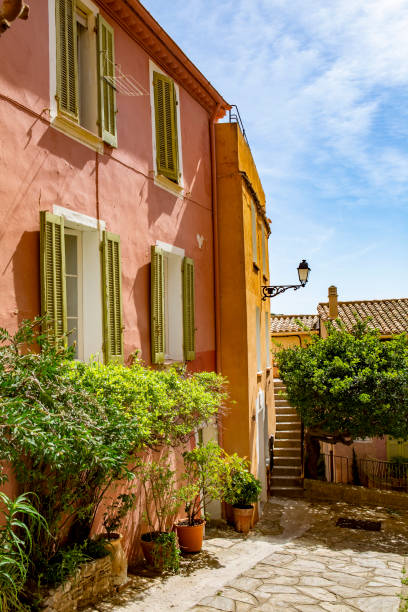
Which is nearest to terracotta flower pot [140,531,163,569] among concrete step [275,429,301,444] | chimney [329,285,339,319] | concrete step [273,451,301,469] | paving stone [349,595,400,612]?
paving stone [349,595,400,612]

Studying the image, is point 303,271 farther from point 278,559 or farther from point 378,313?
point 378,313

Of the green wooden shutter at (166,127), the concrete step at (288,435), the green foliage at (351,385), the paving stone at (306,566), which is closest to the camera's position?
the paving stone at (306,566)

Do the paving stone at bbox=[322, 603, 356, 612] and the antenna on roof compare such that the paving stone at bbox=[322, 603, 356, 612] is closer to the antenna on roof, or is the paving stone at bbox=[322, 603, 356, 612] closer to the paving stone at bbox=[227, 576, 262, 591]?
the paving stone at bbox=[227, 576, 262, 591]

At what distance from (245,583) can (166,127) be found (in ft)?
23.1

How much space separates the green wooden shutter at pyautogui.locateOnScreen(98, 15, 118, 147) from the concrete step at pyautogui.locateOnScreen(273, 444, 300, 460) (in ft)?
41.9

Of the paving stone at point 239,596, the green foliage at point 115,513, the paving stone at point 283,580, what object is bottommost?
the paving stone at point 283,580

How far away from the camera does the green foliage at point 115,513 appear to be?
691cm

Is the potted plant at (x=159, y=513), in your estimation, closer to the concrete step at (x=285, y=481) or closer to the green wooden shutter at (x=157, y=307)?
the green wooden shutter at (x=157, y=307)

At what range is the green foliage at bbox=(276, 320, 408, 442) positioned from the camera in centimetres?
1258

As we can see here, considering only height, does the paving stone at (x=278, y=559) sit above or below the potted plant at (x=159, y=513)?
below

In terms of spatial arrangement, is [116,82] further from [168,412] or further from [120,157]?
[168,412]

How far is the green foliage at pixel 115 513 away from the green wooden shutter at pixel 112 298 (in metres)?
1.73

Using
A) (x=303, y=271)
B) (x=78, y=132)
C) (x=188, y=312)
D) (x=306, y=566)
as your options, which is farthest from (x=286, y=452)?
(x=78, y=132)

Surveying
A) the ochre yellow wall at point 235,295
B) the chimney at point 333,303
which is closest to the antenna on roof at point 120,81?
the ochre yellow wall at point 235,295
